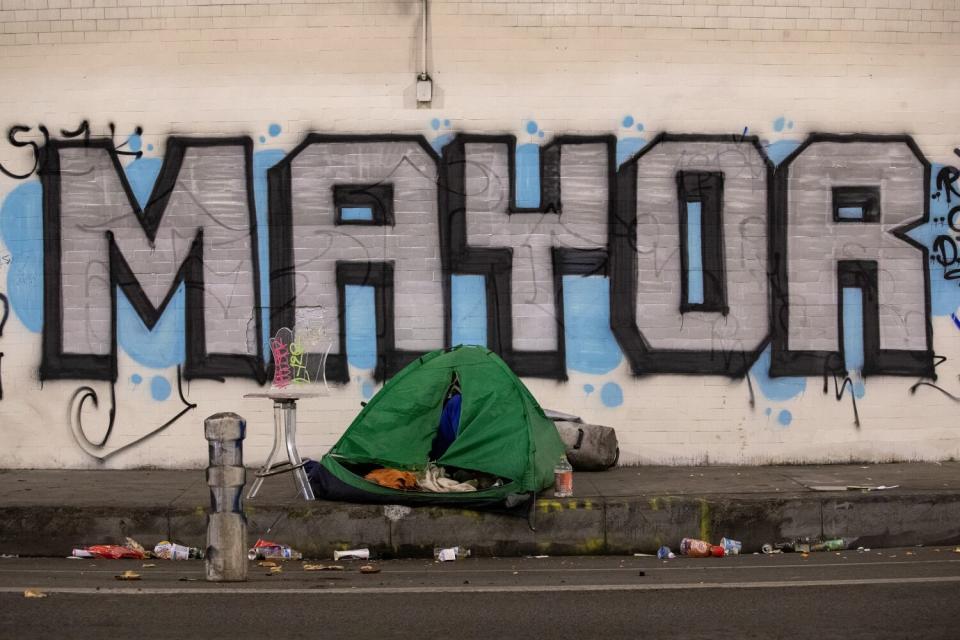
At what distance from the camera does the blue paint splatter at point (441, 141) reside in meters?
10.9

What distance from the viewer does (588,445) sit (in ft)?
34.2

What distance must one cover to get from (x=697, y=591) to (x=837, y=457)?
14.4 feet

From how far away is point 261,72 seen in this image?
1095 centimetres

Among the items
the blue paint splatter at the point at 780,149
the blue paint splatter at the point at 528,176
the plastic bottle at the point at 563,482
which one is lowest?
the plastic bottle at the point at 563,482

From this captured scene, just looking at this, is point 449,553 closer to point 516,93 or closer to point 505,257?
point 505,257

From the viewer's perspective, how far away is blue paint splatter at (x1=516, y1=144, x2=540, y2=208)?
1092 centimetres

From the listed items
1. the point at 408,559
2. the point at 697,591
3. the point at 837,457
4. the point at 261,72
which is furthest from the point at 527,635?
the point at 261,72

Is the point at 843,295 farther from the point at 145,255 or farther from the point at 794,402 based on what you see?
the point at 145,255

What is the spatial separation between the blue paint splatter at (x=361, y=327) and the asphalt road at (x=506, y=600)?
2.86 metres

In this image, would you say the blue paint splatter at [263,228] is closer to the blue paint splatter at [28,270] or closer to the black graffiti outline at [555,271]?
the black graffiti outline at [555,271]

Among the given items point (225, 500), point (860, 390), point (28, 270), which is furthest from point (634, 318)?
point (28, 270)

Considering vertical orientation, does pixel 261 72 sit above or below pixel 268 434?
above

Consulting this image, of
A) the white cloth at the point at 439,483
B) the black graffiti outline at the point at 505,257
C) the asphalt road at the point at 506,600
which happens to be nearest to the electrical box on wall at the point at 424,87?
the black graffiti outline at the point at 505,257

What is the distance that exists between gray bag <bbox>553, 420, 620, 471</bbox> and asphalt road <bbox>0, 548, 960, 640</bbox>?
207cm
